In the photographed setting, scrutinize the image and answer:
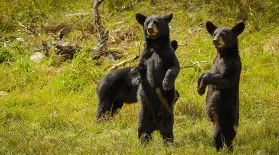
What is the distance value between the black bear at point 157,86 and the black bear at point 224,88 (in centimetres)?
52

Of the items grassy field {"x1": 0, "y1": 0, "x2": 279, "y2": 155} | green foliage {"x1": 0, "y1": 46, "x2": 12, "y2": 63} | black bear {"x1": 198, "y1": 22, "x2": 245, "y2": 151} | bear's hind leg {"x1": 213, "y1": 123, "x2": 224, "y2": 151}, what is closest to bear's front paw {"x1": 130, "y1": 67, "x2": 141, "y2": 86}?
grassy field {"x1": 0, "y1": 0, "x2": 279, "y2": 155}

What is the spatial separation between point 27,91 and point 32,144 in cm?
345

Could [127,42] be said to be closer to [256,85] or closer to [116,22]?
[116,22]

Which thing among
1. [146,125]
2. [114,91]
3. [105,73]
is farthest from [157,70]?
[105,73]

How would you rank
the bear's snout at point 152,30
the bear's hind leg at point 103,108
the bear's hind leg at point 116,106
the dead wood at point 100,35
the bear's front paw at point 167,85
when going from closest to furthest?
the bear's front paw at point 167,85 → the bear's snout at point 152,30 → the bear's hind leg at point 103,108 → the bear's hind leg at point 116,106 → the dead wood at point 100,35

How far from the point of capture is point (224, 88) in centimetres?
578

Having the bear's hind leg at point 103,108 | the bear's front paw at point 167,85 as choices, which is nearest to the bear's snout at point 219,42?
the bear's front paw at point 167,85

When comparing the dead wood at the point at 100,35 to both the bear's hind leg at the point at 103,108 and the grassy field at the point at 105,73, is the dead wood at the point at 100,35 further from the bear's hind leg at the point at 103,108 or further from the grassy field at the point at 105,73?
the bear's hind leg at the point at 103,108

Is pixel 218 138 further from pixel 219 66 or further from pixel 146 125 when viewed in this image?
pixel 146 125

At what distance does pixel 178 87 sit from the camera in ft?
29.9

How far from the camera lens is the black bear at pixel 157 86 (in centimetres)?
622

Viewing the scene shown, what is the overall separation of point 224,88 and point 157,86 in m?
0.84

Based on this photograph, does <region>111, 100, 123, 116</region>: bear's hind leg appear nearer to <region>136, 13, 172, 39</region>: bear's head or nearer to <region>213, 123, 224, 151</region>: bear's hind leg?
<region>136, 13, 172, 39</region>: bear's head

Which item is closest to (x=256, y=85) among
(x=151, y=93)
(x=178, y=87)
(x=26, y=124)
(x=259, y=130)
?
(x=178, y=87)
